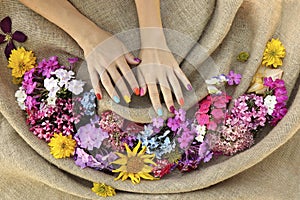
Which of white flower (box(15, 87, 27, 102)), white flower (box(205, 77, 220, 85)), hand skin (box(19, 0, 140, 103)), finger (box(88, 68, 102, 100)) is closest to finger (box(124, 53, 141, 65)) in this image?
hand skin (box(19, 0, 140, 103))

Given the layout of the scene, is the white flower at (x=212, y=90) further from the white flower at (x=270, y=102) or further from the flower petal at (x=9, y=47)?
the flower petal at (x=9, y=47)

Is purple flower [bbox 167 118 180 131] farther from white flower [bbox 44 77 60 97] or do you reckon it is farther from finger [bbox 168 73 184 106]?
white flower [bbox 44 77 60 97]

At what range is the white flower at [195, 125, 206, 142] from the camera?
4.55 feet

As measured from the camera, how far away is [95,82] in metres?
1.40

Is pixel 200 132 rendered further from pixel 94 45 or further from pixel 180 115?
pixel 94 45

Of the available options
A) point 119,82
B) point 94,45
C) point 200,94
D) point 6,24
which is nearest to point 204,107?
point 200,94

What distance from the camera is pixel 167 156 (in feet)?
4.55

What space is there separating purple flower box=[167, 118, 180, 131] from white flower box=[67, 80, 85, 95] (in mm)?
268

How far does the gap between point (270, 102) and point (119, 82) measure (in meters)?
0.43

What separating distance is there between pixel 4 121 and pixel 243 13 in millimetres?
798

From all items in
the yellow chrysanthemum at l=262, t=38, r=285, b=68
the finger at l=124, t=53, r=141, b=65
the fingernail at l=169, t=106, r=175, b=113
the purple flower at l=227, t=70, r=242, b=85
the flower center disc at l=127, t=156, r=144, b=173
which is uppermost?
the yellow chrysanthemum at l=262, t=38, r=285, b=68

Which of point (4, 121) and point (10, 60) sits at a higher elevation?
point (10, 60)

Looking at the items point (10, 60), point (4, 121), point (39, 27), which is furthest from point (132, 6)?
point (4, 121)

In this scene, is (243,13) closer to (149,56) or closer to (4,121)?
(149,56)
